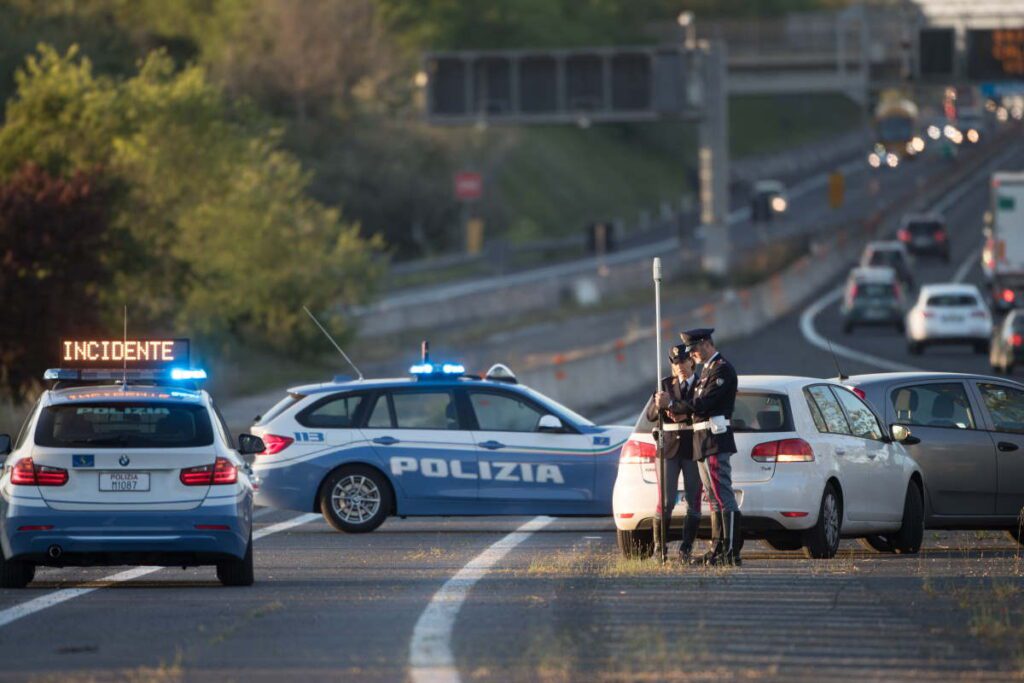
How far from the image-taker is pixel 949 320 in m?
50.2

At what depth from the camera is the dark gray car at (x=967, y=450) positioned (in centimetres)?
1708

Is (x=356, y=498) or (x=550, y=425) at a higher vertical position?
(x=550, y=425)

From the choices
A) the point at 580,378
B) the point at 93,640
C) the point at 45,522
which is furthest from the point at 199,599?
the point at 580,378

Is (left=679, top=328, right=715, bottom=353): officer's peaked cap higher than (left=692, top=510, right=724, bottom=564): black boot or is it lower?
higher

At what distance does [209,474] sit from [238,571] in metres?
0.70

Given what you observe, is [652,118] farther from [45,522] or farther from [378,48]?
[45,522]

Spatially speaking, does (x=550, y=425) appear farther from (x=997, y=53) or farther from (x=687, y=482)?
(x=997, y=53)

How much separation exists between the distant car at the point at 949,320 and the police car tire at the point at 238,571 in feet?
124

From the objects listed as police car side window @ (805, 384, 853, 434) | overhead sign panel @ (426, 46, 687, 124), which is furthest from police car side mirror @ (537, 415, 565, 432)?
overhead sign panel @ (426, 46, 687, 124)

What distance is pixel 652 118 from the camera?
7075cm

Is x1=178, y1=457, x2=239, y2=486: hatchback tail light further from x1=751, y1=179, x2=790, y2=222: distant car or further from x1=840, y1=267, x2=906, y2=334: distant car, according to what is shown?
x1=751, y1=179, x2=790, y2=222: distant car

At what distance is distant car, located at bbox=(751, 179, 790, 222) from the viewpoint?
3430 inches

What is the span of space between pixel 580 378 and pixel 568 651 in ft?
96.9

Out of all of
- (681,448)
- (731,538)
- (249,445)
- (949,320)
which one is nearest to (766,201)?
(949,320)
